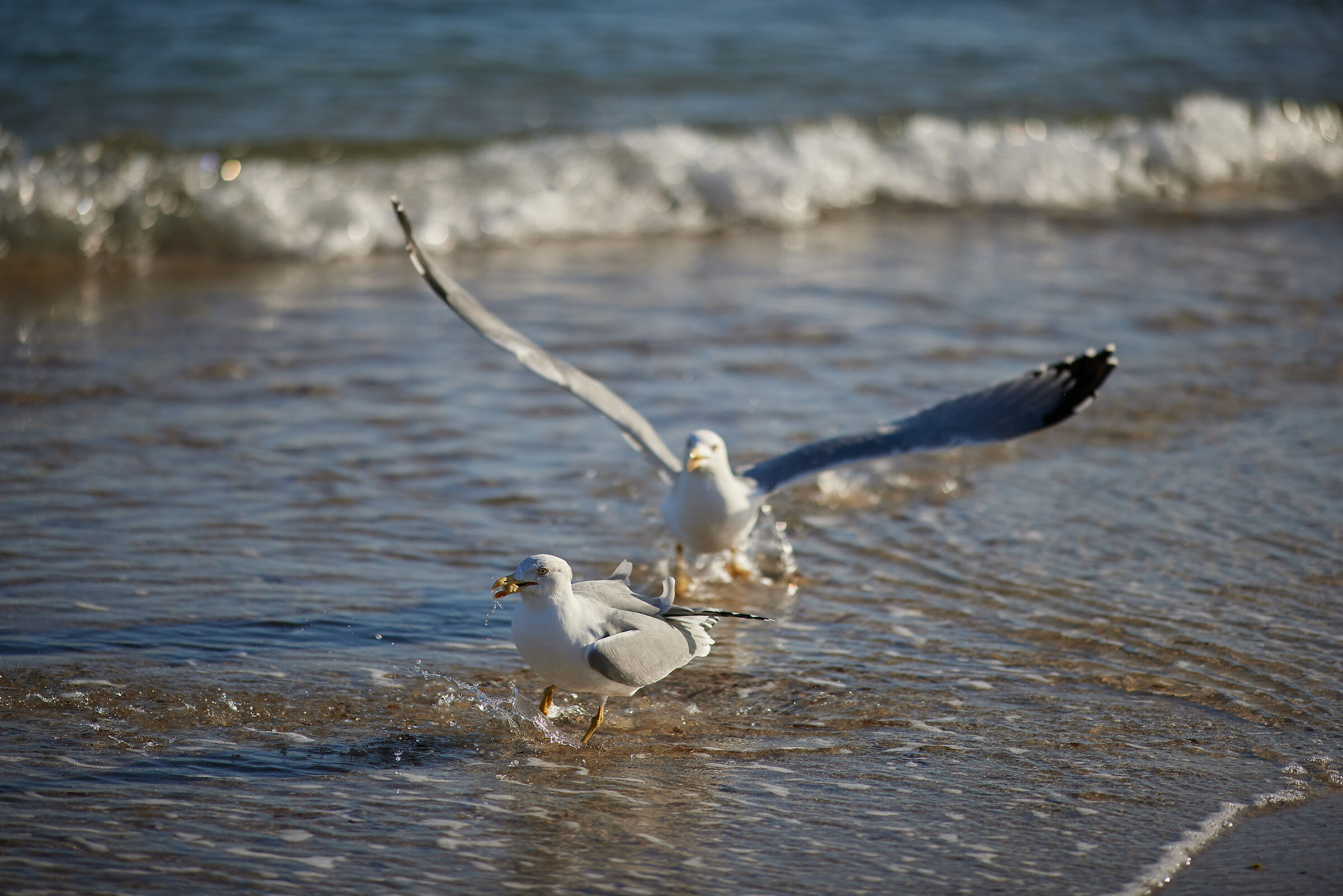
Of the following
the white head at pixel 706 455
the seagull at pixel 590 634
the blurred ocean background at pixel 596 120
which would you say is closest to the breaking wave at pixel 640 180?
the blurred ocean background at pixel 596 120

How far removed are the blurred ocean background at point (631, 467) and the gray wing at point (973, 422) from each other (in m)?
0.35

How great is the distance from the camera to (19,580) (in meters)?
4.73

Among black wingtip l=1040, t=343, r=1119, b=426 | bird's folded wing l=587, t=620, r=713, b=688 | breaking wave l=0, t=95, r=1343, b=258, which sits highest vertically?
breaking wave l=0, t=95, r=1343, b=258

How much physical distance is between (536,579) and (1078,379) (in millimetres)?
2501

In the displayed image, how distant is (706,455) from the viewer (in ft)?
16.8

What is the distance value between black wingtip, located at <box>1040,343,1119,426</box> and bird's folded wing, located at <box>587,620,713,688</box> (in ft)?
6.68

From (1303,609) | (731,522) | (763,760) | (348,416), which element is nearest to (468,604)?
(731,522)

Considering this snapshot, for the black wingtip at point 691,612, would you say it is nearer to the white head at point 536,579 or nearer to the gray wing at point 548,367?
the white head at point 536,579

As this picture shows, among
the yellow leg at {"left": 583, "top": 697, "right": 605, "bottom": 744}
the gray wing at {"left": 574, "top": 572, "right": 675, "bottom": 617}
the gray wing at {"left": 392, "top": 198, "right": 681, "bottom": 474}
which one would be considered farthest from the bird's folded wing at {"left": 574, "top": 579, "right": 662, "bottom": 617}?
the gray wing at {"left": 392, "top": 198, "right": 681, "bottom": 474}

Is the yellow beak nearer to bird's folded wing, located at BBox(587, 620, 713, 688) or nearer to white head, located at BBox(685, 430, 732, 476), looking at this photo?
white head, located at BBox(685, 430, 732, 476)

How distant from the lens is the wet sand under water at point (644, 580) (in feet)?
11.2

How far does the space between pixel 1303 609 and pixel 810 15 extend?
1193 centimetres

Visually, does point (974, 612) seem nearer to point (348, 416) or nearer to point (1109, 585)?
point (1109, 585)

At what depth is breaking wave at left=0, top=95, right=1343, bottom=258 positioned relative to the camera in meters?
9.97
